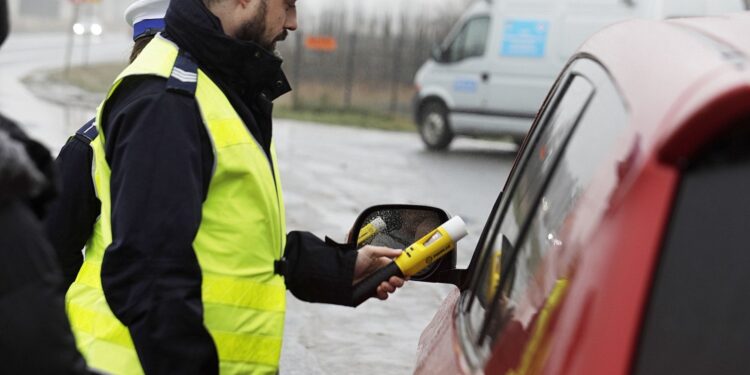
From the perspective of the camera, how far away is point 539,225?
6.93ft

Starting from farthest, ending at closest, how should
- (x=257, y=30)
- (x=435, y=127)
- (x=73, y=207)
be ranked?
(x=435, y=127) < (x=73, y=207) < (x=257, y=30)

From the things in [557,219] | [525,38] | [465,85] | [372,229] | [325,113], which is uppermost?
[557,219]

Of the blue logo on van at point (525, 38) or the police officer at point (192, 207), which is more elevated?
the police officer at point (192, 207)

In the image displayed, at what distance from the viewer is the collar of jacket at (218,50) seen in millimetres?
2812

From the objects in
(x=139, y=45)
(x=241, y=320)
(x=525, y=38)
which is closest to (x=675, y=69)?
(x=241, y=320)

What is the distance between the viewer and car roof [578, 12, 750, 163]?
1.55 metres

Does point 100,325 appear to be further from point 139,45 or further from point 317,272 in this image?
point 139,45

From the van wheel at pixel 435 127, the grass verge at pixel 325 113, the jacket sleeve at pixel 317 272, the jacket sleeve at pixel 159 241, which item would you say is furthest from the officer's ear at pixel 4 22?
the grass verge at pixel 325 113

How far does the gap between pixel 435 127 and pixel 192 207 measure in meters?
18.4

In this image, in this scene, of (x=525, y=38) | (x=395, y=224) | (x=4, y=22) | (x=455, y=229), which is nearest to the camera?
(x=4, y=22)

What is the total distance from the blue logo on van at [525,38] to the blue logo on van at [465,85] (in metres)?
0.68

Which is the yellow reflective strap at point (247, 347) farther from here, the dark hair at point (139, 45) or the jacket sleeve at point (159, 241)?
the dark hair at point (139, 45)

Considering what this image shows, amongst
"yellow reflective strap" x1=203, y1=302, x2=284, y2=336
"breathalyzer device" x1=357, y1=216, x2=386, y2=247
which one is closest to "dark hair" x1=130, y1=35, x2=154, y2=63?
"breathalyzer device" x1=357, y1=216, x2=386, y2=247

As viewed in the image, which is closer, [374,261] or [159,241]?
[159,241]
